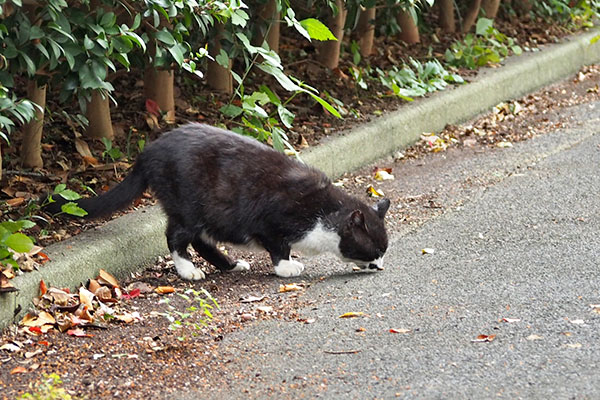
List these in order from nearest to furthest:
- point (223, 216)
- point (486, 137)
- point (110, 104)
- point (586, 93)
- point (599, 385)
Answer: point (599, 385)
point (223, 216)
point (110, 104)
point (486, 137)
point (586, 93)

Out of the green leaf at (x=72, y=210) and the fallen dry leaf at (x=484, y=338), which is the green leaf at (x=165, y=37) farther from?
the fallen dry leaf at (x=484, y=338)

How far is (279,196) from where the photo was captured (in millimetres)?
5301

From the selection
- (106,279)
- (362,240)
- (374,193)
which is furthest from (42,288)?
(374,193)

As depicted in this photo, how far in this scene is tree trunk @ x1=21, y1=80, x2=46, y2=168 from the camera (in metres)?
5.59

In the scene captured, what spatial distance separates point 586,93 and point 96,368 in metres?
6.72

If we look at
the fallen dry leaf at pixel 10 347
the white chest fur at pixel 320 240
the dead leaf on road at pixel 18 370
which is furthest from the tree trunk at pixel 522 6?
the dead leaf on road at pixel 18 370

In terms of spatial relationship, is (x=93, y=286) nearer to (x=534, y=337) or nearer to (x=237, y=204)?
(x=237, y=204)

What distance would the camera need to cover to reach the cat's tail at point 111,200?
5246 millimetres

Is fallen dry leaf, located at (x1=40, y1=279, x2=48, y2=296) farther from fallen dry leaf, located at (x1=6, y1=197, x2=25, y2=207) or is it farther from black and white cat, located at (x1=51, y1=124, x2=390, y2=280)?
fallen dry leaf, located at (x1=6, y1=197, x2=25, y2=207)

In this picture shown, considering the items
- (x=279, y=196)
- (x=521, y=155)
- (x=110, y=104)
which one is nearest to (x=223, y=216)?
(x=279, y=196)

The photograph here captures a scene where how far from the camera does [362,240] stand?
17.2 ft

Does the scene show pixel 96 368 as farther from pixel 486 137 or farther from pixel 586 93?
pixel 586 93

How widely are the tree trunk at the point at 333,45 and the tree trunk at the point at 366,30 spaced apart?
0.87 ft

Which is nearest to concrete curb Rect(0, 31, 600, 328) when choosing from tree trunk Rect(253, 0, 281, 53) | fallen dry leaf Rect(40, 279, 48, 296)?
fallen dry leaf Rect(40, 279, 48, 296)
